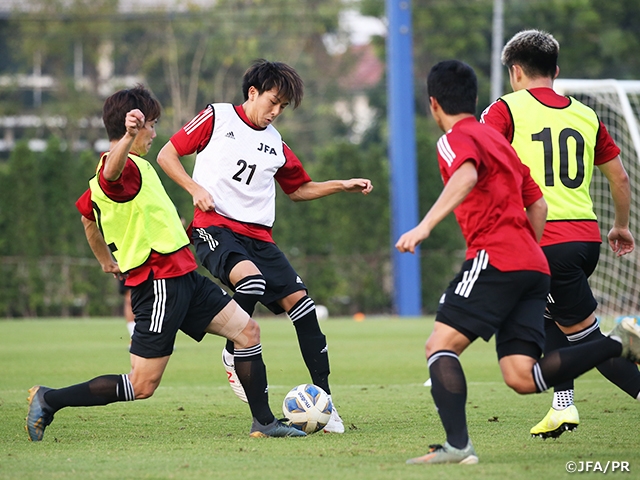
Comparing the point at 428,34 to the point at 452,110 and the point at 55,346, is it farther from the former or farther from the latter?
the point at 452,110

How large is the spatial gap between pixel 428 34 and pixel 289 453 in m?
31.0

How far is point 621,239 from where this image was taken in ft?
19.5

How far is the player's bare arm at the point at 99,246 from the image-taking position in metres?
5.77

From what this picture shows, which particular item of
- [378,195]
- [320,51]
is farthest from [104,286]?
[320,51]

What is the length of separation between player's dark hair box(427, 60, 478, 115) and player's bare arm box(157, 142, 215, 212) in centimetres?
174

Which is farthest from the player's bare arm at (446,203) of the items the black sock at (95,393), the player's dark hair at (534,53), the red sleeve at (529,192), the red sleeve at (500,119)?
the black sock at (95,393)

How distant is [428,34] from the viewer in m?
34.5

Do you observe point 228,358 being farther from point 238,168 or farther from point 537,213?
point 537,213

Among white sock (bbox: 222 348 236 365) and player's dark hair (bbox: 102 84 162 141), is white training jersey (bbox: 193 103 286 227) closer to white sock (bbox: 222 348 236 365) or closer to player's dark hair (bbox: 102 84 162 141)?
player's dark hair (bbox: 102 84 162 141)

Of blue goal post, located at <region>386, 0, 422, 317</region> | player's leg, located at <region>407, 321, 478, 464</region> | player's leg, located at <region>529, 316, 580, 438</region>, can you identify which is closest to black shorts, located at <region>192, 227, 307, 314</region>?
player's leg, located at <region>529, 316, 580, 438</region>

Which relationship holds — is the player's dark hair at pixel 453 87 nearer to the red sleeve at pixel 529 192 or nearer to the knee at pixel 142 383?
the red sleeve at pixel 529 192

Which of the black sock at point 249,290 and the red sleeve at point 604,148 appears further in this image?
the black sock at point 249,290

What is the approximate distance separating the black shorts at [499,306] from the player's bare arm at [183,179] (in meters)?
1.82

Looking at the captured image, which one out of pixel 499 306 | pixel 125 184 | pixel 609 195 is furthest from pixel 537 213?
pixel 609 195
